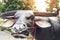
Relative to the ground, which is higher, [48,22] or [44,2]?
[44,2]

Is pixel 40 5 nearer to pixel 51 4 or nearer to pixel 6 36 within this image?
pixel 51 4

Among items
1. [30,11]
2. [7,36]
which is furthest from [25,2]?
[7,36]

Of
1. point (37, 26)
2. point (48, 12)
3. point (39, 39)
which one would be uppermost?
point (48, 12)

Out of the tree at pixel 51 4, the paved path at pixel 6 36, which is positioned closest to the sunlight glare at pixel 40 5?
the tree at pixel 51 4

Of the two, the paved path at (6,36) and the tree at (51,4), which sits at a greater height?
the tree at (51,4)

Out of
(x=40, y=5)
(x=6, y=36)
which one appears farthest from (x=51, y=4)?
(x=6, y=36)

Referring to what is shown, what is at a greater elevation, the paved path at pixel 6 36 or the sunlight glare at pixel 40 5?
the sunlight glare at pixel 40 5

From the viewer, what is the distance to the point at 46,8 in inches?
64.6

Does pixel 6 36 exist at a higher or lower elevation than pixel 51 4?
lower

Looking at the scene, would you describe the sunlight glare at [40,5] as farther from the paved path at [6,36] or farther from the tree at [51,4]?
the paved path at [6,36]

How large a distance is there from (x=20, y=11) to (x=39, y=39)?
29 cm

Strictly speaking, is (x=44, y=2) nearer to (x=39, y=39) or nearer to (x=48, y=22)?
(x=48, y=22)

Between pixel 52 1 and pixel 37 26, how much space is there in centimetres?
25

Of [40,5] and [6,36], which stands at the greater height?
[40,5]
